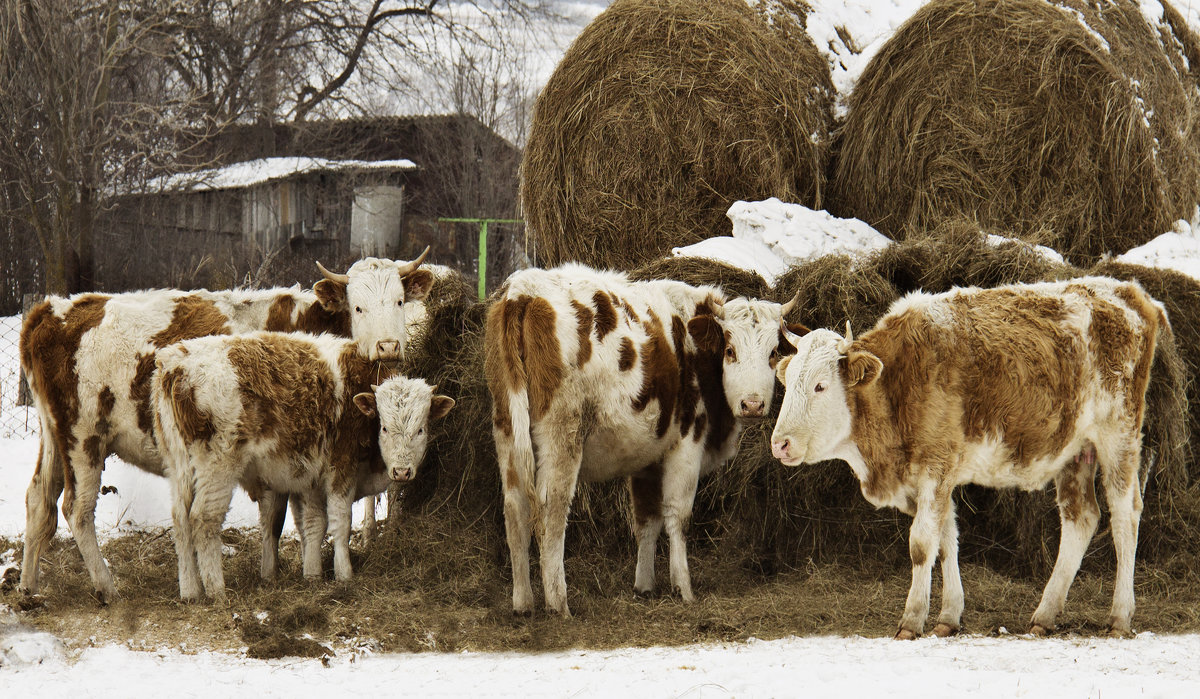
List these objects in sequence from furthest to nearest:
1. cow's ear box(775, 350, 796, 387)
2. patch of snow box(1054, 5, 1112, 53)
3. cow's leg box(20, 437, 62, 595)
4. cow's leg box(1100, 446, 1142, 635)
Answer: patch of snow box(1054, 5, 1112, 53), cow's leg box(20, 437, 62, 595), cow's ear box(775, 350, 796, 387), cow's leg box(1100, 446, 1142, 635)

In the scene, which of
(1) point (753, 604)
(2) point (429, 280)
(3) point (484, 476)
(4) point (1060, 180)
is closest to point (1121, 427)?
(1) point (753, 604)

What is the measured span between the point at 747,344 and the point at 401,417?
6.54 ft

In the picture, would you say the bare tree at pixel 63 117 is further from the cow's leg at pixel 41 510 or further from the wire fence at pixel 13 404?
the cow's leg at pixel 41 510

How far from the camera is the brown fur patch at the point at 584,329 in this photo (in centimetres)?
585

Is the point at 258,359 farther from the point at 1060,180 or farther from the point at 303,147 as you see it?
the point at 303,147

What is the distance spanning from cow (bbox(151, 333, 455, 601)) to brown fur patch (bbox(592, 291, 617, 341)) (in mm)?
1212

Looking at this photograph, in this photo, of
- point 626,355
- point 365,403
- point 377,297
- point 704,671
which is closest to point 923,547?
point 704,671

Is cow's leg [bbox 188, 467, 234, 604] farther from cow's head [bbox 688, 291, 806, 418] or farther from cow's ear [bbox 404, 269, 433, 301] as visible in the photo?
cow's head [bbox 688, 291, 806, 418]

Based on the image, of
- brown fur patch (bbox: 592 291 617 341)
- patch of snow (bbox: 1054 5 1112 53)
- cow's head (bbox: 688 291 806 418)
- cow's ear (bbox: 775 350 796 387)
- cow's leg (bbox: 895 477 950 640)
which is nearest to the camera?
cow's leg (bbox: 895 477 950 640)

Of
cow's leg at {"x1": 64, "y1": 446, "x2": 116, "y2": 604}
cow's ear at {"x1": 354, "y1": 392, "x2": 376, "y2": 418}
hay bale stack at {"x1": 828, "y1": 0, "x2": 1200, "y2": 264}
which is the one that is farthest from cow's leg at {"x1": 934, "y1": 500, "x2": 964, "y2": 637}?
cow's leg at {"x1": 64, "y1": 446, "x2": 116, "y2": 604}

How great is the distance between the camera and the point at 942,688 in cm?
409

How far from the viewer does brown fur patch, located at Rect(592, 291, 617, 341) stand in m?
5.96

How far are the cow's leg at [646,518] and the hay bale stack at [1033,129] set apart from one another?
103 inches

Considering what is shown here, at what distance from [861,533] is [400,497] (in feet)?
9.71
